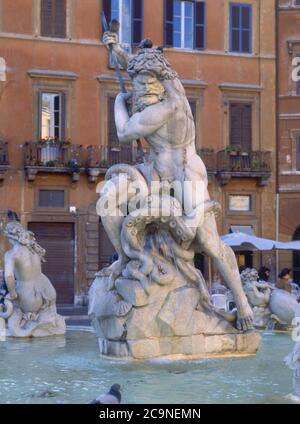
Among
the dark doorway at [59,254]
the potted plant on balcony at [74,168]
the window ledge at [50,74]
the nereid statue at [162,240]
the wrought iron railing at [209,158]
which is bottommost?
the dark doorway at [59,254]

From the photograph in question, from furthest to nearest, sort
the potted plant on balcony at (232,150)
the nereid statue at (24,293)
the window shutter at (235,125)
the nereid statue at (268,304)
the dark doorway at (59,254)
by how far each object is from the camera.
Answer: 1. the window shutter at (235,125)
2. the potted plant on balcony at (232,150)
3. the dark doorway at (59,254)
4. the nereid statue at (268,304)
5. the nereid statue at (24,293)

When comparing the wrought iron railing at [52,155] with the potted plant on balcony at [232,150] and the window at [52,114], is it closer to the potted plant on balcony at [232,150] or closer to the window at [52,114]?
the window at [52,114]

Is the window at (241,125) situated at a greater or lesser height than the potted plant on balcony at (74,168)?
greater

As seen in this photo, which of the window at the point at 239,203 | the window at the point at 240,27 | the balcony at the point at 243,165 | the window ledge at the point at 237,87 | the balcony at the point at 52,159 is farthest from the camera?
the window at the point at 240,27

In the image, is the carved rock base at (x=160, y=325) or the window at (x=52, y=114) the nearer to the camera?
the carved rock base at (x=160, y=325)

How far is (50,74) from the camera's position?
26.4 metres

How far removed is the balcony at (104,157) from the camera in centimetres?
2614

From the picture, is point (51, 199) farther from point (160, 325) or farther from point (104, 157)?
point (160, 325)

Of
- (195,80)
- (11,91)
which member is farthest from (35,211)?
(195,80)

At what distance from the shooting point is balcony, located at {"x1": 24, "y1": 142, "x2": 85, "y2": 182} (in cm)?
2553

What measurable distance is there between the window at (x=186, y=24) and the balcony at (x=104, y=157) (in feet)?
12.7

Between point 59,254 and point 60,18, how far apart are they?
7.10 m

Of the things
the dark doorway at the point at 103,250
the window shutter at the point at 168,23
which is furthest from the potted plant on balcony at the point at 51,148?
the window shutter at the point at 168,23

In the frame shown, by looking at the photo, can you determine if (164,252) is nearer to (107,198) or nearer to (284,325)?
(107,198)
